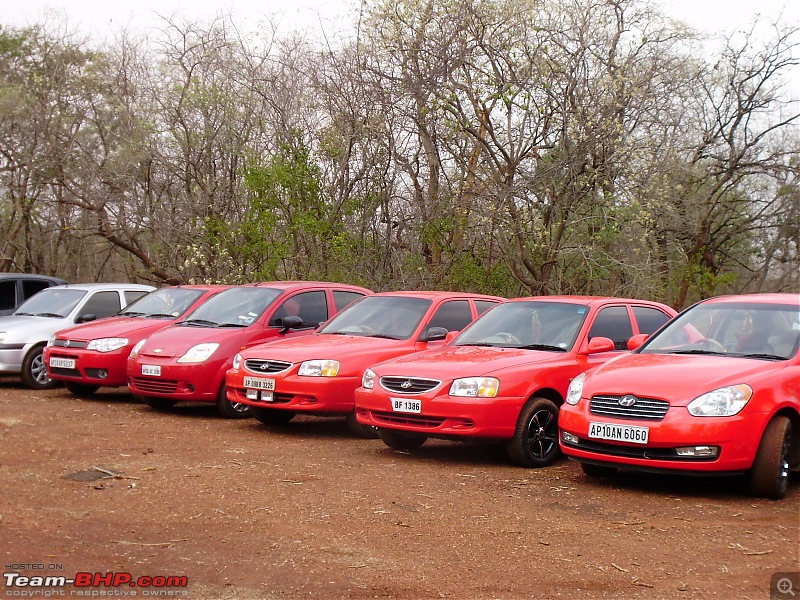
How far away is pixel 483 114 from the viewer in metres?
20.6

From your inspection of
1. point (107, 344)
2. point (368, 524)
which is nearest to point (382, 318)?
point (107, 344)

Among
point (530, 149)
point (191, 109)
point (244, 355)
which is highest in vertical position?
point (191, 109)

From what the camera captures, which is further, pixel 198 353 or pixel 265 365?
pixel 198 353

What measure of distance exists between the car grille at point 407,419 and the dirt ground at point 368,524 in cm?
38

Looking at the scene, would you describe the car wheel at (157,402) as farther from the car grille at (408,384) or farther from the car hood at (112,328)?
the car grille at (408,384)

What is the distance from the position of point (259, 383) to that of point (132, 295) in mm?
6210

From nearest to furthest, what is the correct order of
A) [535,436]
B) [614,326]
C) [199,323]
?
[535,436] < [614,326] < [199,323]

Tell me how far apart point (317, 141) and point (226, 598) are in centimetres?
1940

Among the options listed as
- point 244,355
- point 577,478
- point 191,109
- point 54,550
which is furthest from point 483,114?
point 54,550

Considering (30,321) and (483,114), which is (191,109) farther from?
(30,321)

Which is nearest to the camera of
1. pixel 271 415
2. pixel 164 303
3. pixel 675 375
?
pixel 675 375

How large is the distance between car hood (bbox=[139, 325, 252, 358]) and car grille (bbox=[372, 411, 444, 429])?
344 centimetres

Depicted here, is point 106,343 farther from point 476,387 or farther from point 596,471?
point 596,471

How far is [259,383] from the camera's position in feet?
35.3
